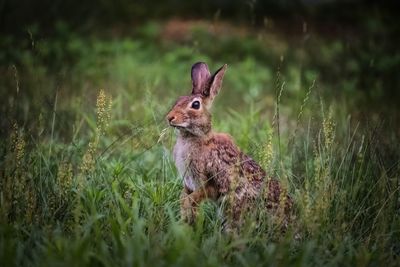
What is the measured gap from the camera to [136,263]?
374cm

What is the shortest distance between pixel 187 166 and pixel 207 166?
13 centimetres

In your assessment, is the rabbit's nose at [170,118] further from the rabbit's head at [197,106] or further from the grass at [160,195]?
the grass at [160,195]

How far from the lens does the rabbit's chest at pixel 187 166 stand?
4738 millimetres

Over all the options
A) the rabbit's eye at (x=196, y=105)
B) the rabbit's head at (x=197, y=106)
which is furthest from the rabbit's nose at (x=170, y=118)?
the rabbit's eye at (x=196, y=105)

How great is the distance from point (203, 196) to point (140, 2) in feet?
26.6

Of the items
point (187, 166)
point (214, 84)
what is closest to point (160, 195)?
point (187, 166)

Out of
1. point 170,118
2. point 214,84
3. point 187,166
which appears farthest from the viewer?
point 214,84

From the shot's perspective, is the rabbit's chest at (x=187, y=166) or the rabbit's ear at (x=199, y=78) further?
the rabbit's ear at (x=199, y=78)

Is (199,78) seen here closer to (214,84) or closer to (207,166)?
(214,84)

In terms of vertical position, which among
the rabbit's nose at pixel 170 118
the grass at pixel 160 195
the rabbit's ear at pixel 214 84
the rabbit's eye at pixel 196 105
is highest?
the rabbit's ear at pixel 214 84

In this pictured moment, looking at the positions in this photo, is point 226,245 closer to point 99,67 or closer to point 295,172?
point 295,172

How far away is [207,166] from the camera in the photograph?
475 centimetres

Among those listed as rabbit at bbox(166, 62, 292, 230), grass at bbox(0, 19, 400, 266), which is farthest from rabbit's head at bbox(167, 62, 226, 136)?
grass at bbox(0, 19, 400, 266)

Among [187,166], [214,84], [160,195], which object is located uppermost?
[214,84]
